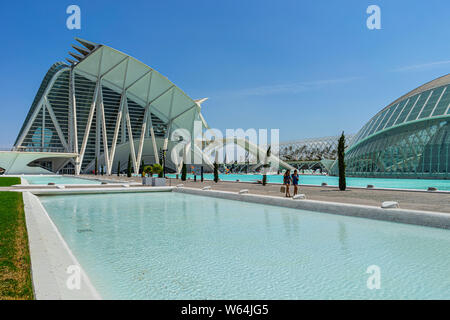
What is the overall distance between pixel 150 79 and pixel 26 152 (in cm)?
2462

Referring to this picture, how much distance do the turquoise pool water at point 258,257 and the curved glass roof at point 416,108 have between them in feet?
82.0

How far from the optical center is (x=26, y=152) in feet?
178

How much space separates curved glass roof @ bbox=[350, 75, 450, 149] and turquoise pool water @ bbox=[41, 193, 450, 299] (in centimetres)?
2499

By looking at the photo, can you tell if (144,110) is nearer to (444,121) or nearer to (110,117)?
(110,117)

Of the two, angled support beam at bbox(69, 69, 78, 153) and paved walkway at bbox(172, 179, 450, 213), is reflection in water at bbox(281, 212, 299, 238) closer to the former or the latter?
paved walkway at bbox(172, 179, 450, 213)

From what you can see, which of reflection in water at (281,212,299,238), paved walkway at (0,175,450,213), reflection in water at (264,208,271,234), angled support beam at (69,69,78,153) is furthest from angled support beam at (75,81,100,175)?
reflection in water at (281,212,299,238)

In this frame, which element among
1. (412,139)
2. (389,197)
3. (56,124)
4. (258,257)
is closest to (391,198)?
(389,197)

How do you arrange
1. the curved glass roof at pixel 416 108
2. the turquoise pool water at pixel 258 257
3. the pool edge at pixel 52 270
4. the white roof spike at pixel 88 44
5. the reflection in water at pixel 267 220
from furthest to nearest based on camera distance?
the white roof spike at pixel 88 44, the curved glass roof at pixel 416 108, the reflection in water at pixel 267 220, the turquoise pool water at pixel 258 257, the pool edge at pixel 52 270

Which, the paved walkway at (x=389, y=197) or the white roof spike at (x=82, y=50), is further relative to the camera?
the white roof spike at (x=82, y=50)

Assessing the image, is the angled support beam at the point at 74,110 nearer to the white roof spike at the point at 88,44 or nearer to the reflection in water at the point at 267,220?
the white roof spike at the point at 88,44

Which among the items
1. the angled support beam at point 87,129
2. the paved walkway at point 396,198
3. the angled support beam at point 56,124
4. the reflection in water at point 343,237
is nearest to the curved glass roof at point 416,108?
the paved walkway at point 396,198

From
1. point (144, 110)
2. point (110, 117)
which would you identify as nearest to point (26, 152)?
point (110, 117)

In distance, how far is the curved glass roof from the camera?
29.2 metres

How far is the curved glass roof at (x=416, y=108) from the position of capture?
29203 mm
